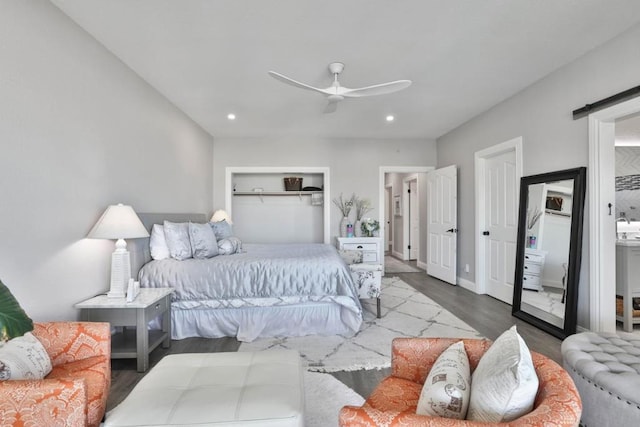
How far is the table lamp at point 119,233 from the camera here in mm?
2367

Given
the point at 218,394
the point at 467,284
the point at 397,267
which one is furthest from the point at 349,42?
the point at 397,267

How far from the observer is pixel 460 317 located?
3.53 m

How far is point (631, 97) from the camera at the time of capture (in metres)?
2.44

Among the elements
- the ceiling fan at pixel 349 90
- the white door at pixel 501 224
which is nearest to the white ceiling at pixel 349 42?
the ceiling fan at pixel 349 90

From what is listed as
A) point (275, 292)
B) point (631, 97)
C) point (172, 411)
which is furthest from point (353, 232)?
point (172, 411)

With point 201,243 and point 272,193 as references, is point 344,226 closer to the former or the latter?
point 272,193

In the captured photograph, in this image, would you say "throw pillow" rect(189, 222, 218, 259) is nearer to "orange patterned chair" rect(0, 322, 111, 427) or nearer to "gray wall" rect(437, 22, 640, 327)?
"orange patterned chair" rect(0, 322, 111, 427)

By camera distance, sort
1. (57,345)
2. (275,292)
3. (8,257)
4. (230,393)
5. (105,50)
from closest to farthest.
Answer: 1. (230,393)
2. (57,345)
3. (8,257)
4. (105,50)
5. (275,292)

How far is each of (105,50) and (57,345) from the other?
7.90 ft

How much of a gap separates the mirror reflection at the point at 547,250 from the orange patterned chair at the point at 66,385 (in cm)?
367

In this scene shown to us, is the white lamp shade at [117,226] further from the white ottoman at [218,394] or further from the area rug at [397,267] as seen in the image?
the area rug at [397,267]

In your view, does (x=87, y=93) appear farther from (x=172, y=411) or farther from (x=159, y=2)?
(x=172, y=411)

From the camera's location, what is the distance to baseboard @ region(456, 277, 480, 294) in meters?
4.64

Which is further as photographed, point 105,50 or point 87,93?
point 105,50
